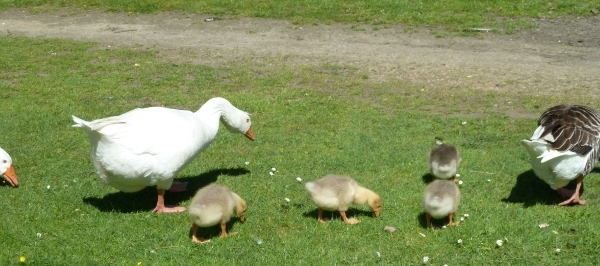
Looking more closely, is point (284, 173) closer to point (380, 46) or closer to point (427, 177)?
point (427, 177)

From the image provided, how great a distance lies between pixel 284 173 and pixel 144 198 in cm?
168

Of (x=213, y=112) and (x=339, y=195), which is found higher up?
(x=213, y=112)

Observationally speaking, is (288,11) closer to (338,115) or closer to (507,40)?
(507,40)

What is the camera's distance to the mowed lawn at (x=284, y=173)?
22.5 feet

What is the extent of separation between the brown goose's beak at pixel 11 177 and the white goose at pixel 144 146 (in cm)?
155

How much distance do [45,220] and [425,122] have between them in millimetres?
5538

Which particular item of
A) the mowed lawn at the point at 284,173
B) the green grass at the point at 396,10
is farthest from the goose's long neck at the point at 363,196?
the green grass at the point at 396,10

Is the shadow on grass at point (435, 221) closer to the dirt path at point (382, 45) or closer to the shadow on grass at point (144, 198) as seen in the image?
the shadow on grass at point (144, 198)

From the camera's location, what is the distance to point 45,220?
7672mm

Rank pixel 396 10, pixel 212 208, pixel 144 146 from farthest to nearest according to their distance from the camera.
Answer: pixel 396 10 < pixel 144 146 < pixel 212 208

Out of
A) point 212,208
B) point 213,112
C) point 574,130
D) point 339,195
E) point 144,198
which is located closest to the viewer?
point 212,208

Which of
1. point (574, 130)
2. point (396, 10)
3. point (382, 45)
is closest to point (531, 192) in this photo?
point (574, 130)

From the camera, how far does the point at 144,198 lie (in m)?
8.46

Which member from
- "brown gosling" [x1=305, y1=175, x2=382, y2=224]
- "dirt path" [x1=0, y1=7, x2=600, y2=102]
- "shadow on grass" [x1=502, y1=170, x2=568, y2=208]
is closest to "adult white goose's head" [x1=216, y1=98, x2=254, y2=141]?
"brown gosling" [x1=305, y1=175, x2=382, y2=224]
